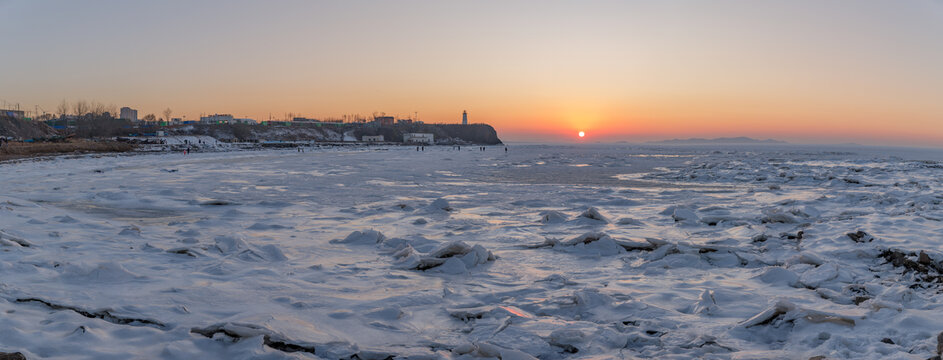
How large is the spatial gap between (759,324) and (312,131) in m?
181

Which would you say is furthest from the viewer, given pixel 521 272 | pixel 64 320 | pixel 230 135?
pixel 230 135

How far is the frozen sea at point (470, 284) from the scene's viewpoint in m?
4.37

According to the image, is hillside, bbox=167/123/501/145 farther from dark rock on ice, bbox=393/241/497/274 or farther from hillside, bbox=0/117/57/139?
dark rock on ice, bbox=393/241/497/274

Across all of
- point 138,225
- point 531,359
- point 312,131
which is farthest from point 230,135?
point 531,359

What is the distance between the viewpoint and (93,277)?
6.02 metres

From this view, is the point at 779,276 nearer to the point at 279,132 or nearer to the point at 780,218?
the point at 780,218

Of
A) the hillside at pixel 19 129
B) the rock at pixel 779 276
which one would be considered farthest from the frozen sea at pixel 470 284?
the hillside at pixel 19 129

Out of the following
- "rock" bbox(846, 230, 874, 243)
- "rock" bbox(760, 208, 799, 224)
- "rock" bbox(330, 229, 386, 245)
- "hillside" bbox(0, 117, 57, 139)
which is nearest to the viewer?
"rock" bbox(846, 230, 874, 243)

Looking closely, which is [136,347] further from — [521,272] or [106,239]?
[106,239]

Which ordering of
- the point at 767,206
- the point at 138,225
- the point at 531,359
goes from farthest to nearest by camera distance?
1. the point at 767,206
2. the point at 138,225
3. the point at 531,359

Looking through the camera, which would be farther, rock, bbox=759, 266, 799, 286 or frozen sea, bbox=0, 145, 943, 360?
rock, bbox=759, 266, 799, 286

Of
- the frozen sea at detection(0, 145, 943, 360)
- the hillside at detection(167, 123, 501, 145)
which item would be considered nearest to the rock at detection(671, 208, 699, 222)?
the frozen sea at detection(0, 145, 943, 360)

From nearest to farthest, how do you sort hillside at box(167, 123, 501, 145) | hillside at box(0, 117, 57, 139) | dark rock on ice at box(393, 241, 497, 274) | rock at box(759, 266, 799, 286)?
1. rock at box(759, 266, 799, 286)
2. dark rock on ice at box(393, 241, 497, 274)
3. hillside at box(0, 117, 57, 139)
4. hillside at box(167, 123, 501, 145)

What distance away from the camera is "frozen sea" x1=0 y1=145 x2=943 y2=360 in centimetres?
437
